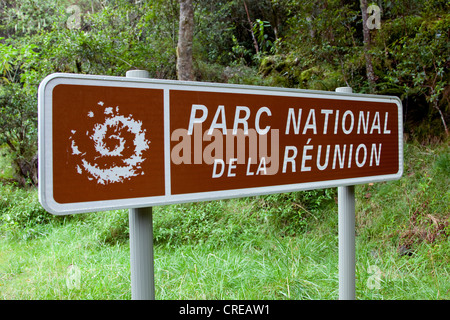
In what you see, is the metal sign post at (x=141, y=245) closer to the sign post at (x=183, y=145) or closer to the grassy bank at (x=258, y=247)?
the sign post at (x=183, y=145)

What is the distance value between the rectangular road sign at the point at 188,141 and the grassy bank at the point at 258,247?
1.57m

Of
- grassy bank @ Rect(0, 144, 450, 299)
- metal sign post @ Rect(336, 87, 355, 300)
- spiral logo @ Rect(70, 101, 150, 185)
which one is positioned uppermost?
spiral logo @ Rect(70, 101, 150, 185)

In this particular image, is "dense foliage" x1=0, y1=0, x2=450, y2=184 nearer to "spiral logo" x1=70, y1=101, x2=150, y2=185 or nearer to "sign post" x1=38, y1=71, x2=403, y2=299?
"sign post" x1=38, y1=71, x2=403, y2=299

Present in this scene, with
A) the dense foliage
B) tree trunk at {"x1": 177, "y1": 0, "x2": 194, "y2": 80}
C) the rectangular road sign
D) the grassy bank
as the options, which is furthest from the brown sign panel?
tree trunk at {"x1": 177, "y1": 0, "x2": 194, "y2": 80}

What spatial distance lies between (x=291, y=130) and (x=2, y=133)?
8.28 meters

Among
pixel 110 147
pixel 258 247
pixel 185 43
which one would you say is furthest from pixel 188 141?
pixel 185 43

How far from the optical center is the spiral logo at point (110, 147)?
96cm

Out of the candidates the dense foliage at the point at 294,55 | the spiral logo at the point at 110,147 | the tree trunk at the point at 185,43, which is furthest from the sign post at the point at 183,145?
the tree trunk at the point at 185,43

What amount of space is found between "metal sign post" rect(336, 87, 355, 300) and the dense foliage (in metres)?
3.85

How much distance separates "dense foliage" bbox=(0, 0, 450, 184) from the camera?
5098mm

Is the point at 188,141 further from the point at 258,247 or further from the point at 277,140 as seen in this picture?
the point at 258,247

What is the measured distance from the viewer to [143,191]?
1048 millimetres

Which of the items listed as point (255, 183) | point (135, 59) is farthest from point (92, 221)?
point (255, 183)

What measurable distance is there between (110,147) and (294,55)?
619cm
